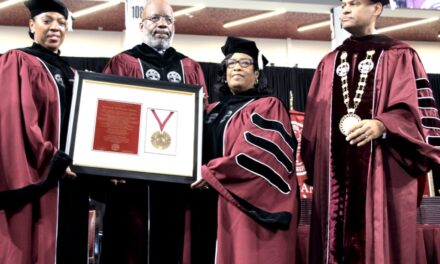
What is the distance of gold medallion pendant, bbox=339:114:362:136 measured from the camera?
142 inches

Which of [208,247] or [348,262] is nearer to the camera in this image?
[348,262]

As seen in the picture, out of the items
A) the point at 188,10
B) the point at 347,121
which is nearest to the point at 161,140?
the point at 347,121

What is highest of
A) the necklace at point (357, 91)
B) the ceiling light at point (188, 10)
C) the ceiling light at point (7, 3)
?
the ceiling light at point (188, 10)

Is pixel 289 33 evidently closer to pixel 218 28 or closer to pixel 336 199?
pixel 218 28

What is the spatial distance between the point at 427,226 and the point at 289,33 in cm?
905

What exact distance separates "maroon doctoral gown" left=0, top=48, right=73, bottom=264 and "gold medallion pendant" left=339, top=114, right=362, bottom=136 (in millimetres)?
1681

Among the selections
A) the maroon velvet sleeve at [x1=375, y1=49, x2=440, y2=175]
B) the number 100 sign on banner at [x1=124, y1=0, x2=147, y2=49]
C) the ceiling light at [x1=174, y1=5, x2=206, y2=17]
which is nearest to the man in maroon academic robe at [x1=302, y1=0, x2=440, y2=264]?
the maroon velvet sleeve at [x1=375, y1=49, x2=440, y2=175]

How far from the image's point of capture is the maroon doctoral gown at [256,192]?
3.36 m

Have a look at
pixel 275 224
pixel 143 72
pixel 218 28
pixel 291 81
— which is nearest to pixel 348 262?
pixel 275 224

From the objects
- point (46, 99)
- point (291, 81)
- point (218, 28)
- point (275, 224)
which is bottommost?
point (275, 224)

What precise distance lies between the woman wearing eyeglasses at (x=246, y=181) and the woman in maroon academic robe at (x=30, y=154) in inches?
33.8

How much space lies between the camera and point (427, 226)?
394 centimetres

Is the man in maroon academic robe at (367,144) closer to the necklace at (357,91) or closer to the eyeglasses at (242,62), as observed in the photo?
the necklace at (357,91)

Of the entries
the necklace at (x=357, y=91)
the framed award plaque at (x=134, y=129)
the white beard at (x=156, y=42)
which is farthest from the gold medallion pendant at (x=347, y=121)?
the white beard at (x=156, y=42)
